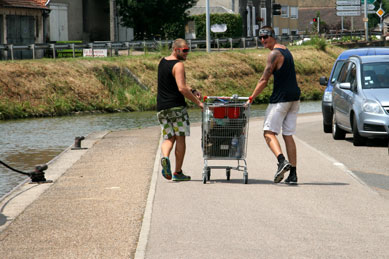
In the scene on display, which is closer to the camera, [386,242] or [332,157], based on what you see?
[386,242]

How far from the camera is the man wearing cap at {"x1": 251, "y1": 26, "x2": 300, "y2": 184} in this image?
34.6 feet

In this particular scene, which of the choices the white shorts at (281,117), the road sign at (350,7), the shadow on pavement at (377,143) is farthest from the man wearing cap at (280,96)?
the road sign at (350,7)

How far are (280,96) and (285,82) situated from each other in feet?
0.65

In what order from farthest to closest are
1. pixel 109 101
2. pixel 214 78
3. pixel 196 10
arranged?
pixel 196 10 < pixel 214 78 < pixel 109 101

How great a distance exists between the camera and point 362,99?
1580 cm

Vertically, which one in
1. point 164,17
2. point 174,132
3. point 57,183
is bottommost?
point 57,183

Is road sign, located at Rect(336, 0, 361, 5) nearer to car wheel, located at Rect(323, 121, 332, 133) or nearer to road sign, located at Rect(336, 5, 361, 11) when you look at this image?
road sign, located at Rect(336, 5, 361, 11)

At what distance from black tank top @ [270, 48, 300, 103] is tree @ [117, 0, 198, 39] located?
4202 centimetres

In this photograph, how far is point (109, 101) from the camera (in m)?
34.6

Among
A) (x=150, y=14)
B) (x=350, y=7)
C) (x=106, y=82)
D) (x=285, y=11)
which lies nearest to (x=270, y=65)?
(x=106, y=82)

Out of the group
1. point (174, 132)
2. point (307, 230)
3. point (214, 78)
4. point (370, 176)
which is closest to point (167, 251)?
point (307, 230)

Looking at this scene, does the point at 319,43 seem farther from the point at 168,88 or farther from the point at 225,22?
the point at 168,88

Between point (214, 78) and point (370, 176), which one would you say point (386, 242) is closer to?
point (370, 176)

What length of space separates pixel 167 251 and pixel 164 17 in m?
47.6
